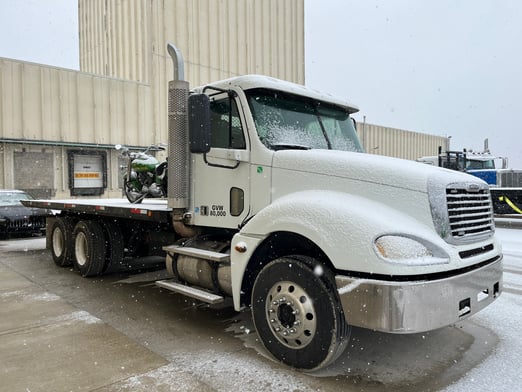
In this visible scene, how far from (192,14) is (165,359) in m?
19.0

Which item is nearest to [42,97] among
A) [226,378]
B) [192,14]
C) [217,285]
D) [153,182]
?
[192,14]

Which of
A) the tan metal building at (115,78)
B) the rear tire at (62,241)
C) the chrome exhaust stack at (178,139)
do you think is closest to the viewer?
the chrome exhaust stack at (178,139)

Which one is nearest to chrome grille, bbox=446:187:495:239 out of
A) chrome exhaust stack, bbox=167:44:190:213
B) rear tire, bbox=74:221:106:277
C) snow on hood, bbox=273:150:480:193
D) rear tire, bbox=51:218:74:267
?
snow on hood, bbox=273:150:480:193

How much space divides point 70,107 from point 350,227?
1643 cm

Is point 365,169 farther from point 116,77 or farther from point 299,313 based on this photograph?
point 116,77

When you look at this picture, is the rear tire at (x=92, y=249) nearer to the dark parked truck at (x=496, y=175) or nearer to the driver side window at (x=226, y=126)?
the driver side window at (x=226, y=126)

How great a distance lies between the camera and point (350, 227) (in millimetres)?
3094

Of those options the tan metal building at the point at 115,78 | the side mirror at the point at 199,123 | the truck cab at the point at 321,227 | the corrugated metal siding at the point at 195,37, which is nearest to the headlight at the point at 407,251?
the truck cab at the point at 321,227

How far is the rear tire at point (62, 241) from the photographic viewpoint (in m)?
7.63

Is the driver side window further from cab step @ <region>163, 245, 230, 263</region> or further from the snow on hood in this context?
cab step @ <region>163, 245, 230, 263</region>

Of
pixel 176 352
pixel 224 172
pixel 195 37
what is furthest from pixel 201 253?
pixel 195 37

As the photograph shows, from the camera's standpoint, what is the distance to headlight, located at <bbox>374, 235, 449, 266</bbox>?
294 cm

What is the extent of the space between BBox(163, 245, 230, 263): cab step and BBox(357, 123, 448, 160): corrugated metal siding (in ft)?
74.7

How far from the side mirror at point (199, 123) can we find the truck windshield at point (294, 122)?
47 cm
